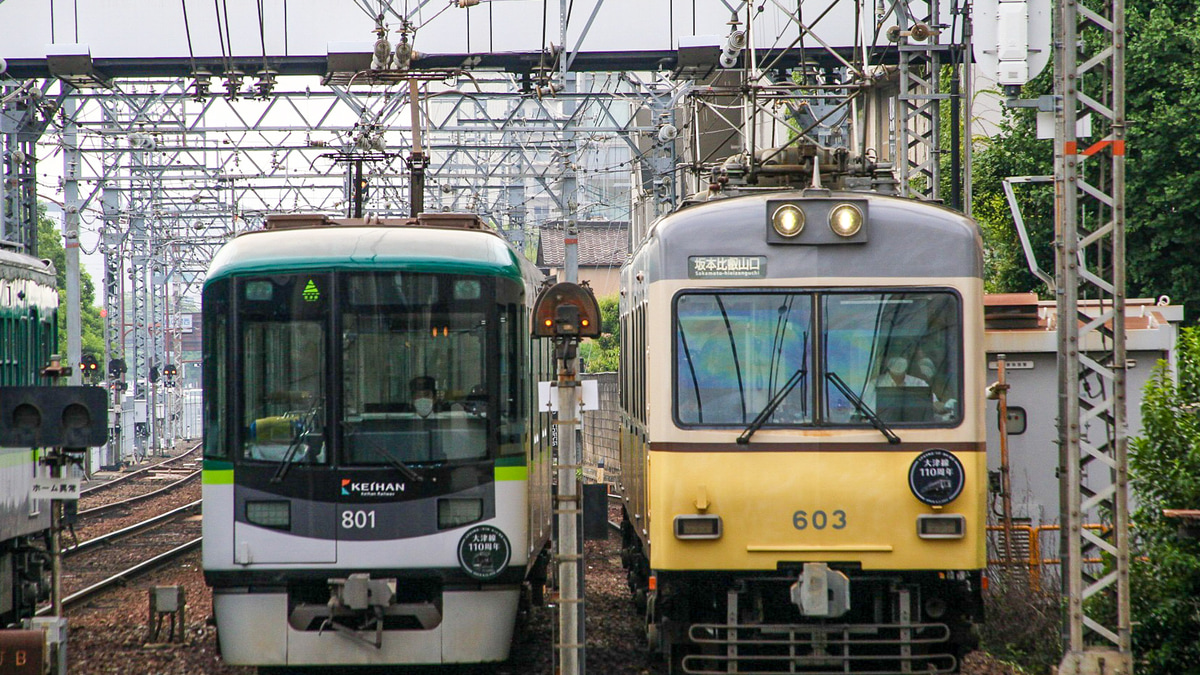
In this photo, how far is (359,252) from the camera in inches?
329

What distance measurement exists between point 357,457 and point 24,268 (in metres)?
4.22

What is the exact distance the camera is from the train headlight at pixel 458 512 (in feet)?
27.3

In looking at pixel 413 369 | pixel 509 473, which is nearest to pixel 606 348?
pixel 509 473

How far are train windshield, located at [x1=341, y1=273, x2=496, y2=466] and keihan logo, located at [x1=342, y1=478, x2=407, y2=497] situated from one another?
123 mm

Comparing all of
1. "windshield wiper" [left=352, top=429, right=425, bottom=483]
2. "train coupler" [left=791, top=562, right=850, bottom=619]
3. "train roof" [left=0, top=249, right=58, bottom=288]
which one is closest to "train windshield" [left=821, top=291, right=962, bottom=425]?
"train coupler" [left=791, top=562, right=850, bottom=619]

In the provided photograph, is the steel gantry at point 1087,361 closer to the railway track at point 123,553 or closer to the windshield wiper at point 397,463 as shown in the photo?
the windshield wiper at point 397,463

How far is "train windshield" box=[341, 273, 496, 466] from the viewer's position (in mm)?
8242

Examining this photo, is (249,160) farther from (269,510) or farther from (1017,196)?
(269,510)

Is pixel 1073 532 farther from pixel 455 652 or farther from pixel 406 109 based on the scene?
pixel 406 109

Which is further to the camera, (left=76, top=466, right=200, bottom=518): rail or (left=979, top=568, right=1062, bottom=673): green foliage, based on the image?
(left=76, top=466, right=200, bottom=518): rail

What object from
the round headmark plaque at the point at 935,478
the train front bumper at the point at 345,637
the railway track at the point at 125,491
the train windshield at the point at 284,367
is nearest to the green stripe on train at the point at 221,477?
the train windshield at the point at 284,367

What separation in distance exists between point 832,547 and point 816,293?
1.36 meters

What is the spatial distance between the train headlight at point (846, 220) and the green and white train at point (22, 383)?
609 centimetres

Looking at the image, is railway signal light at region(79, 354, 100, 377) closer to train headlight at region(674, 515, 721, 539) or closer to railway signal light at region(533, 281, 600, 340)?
railway signal light at region(533, 281, 600, 340)
